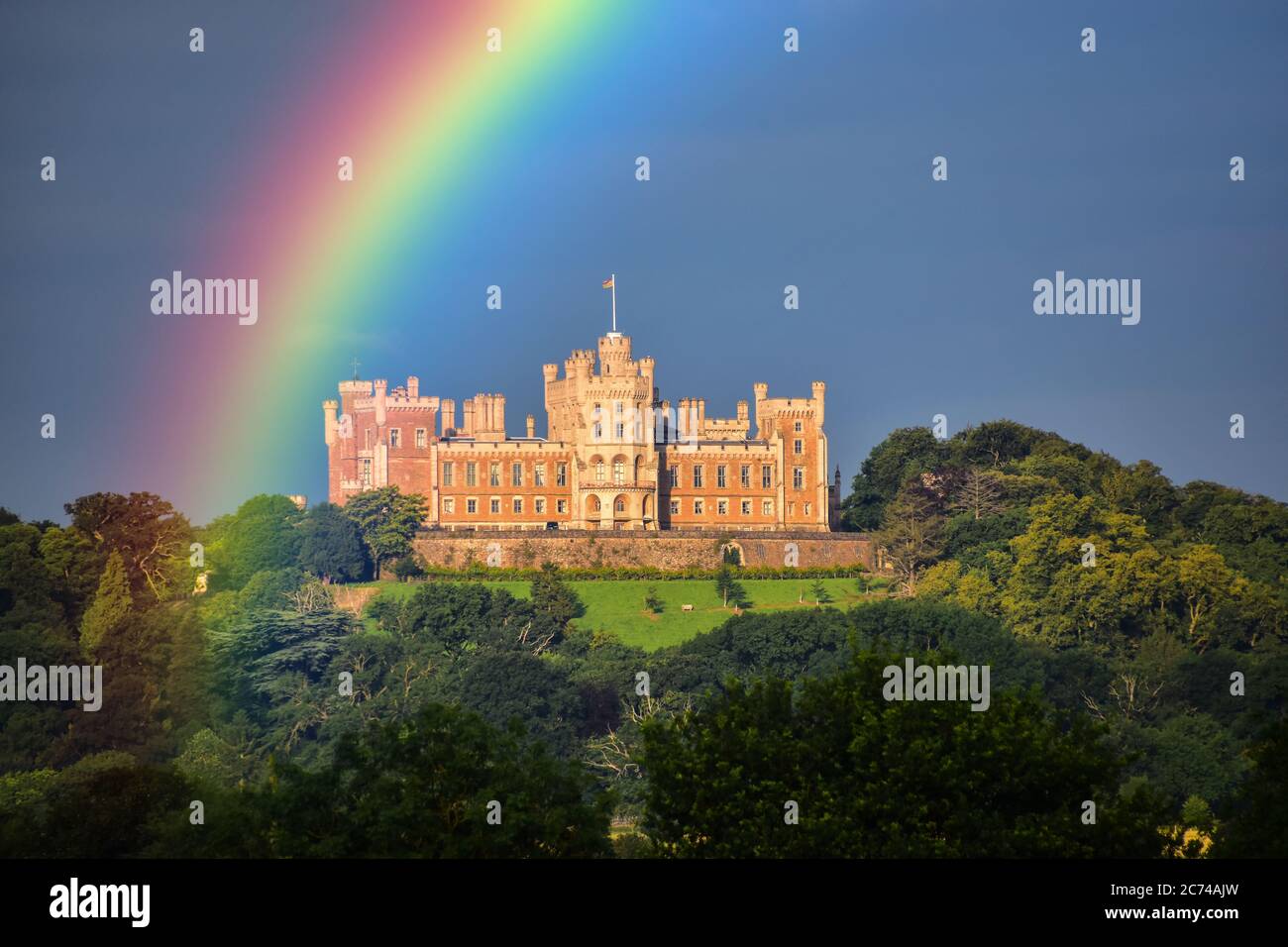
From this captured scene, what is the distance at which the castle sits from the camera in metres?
95.1

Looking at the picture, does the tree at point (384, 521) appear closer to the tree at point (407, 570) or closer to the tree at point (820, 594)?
→ the tree at point (407, 570)

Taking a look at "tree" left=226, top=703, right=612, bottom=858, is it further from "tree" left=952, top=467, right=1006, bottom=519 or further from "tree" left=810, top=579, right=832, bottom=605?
"tree" left=952, top=467, right=1006, bottom=519

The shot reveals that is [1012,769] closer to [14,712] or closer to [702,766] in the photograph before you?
[702,766]

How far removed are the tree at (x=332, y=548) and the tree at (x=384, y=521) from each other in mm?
729

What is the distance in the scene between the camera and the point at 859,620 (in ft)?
253

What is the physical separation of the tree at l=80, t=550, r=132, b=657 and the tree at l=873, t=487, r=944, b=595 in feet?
101

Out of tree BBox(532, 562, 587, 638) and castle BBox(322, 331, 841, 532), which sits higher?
castle BBox(322, 331, 841, 532)

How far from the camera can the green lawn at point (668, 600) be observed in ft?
267

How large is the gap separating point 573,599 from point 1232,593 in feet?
81.6

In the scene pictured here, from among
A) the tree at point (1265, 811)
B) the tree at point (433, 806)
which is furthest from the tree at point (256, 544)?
the tree at point (1265, 811)

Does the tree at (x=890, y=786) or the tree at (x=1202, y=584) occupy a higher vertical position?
the tree at (x=1202, y=584)

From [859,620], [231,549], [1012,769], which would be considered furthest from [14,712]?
[1012,769]

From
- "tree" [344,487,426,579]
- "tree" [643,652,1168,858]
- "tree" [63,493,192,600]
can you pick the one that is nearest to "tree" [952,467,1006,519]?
"tree" [344,487,426,579]
